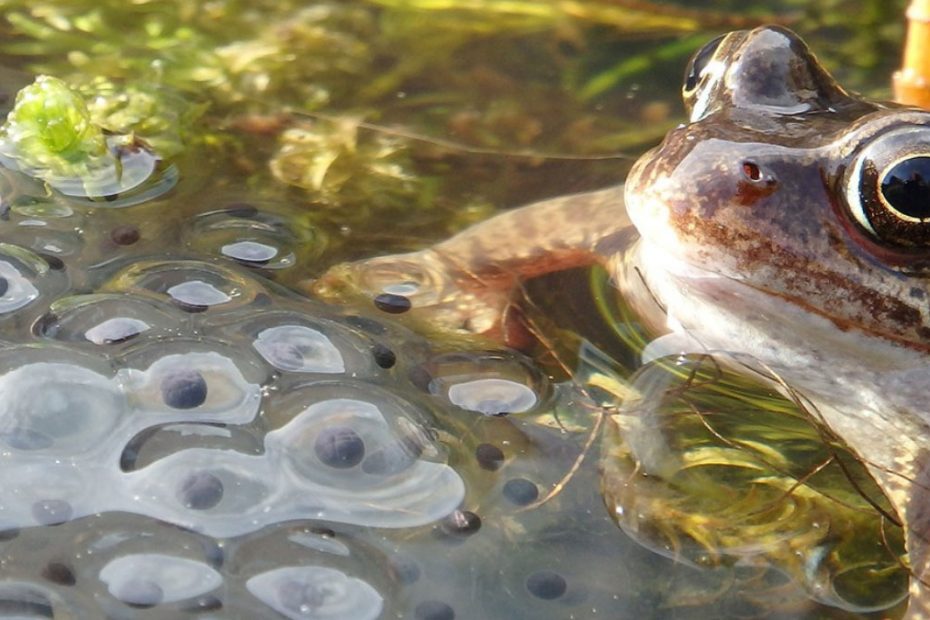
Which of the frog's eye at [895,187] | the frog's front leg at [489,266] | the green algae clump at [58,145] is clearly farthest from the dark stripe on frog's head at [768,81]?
the green algae clump at [58,145]

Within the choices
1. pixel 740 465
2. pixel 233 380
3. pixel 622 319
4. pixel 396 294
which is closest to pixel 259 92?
pixel 396 294

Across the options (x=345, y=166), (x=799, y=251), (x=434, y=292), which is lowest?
(x=434, y=292)

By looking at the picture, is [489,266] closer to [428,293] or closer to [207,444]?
[428,293]

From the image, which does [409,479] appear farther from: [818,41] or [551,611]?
[818,41]

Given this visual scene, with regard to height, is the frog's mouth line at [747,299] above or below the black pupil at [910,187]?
below

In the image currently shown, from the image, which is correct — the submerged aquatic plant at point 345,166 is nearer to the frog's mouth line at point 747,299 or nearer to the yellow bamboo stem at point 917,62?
the frog's mouth line at point 747,299

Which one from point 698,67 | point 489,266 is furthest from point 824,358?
point 489,266
